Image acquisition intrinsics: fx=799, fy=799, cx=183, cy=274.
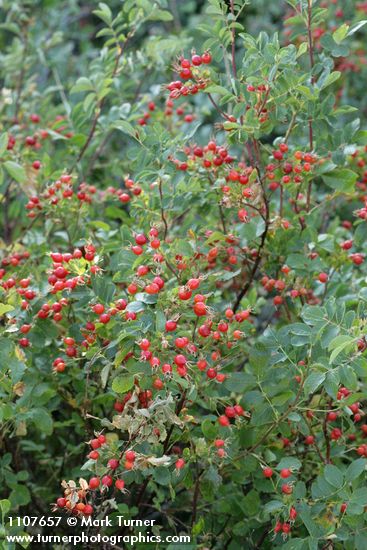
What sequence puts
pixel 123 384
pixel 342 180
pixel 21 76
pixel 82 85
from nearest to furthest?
pixel 123 384 → pixel 342 180 → pixel 82 85 → pixel 21 76

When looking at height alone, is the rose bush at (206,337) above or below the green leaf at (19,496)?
above

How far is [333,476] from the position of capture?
160 centimetres

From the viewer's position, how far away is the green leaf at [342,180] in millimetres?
1915

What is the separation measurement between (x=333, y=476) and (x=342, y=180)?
71cm

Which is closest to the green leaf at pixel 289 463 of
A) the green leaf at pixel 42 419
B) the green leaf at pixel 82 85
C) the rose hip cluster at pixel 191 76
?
the green leaf at pixel 42 419

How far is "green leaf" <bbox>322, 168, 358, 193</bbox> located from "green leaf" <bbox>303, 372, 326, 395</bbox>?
1.79 feet

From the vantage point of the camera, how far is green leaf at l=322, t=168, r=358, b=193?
192 centimetres

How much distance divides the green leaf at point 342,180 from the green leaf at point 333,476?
679 mm

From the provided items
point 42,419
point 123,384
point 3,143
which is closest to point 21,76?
point 3,143

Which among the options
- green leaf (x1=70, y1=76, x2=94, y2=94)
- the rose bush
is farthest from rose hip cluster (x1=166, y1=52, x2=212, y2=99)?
green leaf (x1=70, y1=76, x2=94, y2=94)

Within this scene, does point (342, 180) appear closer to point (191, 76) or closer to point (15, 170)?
point (191, 76)

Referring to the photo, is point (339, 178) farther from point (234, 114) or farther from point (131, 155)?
point (131, 155)

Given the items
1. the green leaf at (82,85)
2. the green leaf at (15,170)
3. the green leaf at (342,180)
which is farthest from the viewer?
the green leaf at (82,85)

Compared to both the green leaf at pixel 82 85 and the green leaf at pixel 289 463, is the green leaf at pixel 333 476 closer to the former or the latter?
the green leaf at pixel 289 463
